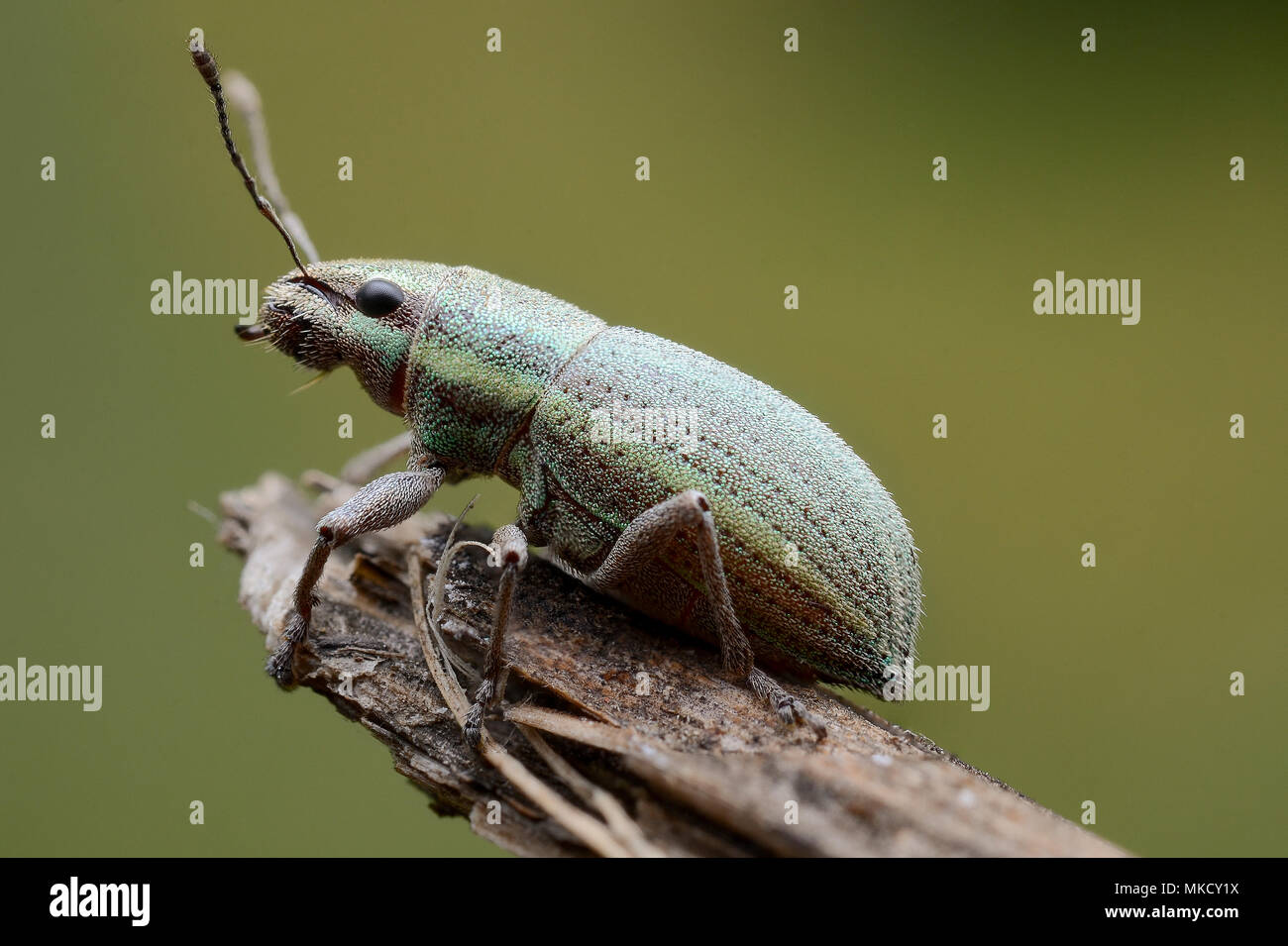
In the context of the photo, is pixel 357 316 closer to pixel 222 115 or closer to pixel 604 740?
pixel 222 115

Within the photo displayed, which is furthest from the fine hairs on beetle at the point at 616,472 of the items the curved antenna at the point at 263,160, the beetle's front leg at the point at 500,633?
the curved antenna at the point at 263,160

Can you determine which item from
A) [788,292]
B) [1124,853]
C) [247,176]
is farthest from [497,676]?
[788,292]

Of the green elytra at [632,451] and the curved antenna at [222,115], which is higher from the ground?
the curved antenna at [222,115]

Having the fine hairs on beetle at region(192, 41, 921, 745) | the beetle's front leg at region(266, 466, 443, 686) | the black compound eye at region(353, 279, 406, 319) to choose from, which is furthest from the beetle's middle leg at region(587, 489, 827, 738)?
the black compound eye at region(353, 279, 406, 319)

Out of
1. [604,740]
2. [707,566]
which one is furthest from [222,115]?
[604,740]

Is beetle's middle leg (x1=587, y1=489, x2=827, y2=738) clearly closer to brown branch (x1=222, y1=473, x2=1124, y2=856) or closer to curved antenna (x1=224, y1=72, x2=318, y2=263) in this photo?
brown branch (x1=222, y1=473, x2=1124, y2=856)

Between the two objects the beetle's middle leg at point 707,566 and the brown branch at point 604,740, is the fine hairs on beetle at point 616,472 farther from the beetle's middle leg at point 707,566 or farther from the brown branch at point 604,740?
the brown branch at point 604,740
